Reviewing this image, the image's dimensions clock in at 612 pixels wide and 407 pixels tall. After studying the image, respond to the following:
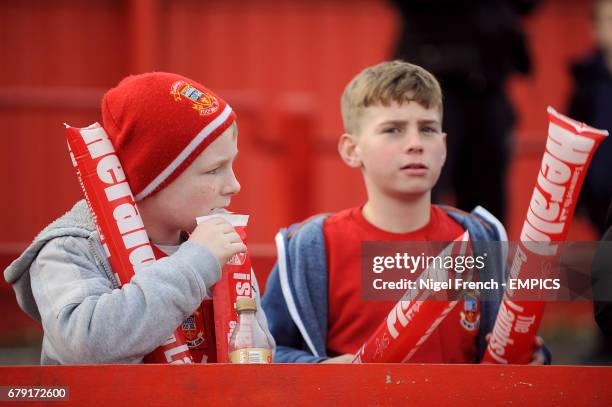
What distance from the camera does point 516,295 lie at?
246 cm

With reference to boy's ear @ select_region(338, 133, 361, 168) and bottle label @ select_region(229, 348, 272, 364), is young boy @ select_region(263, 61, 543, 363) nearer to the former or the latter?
boy's ear @ select_region(338, 133, 361, 168)

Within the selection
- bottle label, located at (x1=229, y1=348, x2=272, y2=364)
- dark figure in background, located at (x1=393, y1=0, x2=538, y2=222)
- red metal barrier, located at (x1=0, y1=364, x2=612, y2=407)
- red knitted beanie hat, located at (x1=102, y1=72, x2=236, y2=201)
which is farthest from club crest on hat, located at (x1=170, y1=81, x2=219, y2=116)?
dark figure in background, located at (x1=393, y1=0, x2=538, y2=222)

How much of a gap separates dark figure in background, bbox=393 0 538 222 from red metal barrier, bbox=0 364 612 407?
2.75 m

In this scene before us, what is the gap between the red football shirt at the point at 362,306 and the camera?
289 centimetres

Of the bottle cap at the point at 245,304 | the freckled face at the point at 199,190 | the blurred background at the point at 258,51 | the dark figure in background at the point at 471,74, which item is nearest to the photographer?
the bottle cap at the point at 245,304

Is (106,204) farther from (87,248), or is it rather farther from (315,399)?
(315,399)

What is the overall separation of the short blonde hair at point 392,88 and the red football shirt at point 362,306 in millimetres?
311

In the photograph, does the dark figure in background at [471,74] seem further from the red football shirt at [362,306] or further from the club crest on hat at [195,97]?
the club crest on hat at [195,97]

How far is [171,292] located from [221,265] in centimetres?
16

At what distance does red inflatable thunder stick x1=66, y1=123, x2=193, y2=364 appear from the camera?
2.37 metres

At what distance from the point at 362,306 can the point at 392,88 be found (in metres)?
0.59

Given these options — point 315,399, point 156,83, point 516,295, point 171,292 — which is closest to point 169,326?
point 171,292

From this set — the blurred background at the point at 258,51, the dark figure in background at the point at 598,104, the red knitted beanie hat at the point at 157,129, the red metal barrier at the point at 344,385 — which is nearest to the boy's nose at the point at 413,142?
the red knitted beanie hat at the point at 157,129

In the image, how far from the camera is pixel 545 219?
2334 mm
